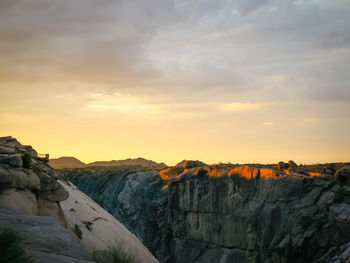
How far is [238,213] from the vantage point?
36719 millimetres

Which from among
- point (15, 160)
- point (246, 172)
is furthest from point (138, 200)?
point (15, 160)

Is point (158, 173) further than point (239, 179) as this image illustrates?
Yes

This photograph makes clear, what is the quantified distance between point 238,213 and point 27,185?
26.2m

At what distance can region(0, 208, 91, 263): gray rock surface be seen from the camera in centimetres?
880

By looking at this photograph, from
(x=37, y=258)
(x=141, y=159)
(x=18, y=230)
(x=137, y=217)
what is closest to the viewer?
(x=37, y=258)

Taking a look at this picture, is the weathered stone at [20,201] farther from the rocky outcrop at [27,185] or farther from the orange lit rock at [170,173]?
the orange lit rock at [170,173]

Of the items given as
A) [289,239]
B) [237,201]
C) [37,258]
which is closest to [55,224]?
[37,258]

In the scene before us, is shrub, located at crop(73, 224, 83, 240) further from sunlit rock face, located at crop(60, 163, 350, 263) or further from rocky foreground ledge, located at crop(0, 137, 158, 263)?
sunlit rock face, located at crop(60, 163, 350, 263)

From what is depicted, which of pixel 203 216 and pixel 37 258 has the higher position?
pixel 37 258

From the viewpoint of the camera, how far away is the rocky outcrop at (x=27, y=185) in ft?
40.5

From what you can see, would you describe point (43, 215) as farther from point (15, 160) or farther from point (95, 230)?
point (95, 230)

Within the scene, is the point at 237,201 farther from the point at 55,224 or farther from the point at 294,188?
the point at 55,224

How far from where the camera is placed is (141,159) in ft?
451

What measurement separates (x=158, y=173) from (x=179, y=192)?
788cm
